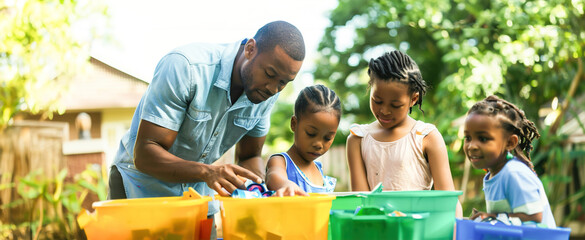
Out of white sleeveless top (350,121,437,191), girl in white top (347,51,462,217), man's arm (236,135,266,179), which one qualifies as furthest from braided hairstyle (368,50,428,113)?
man's arm (236,135,266,179)

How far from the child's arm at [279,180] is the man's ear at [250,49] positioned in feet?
1.42

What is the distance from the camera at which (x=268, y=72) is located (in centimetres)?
197

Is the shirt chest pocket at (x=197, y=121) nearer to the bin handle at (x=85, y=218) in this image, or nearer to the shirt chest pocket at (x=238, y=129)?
the shirt chest pocket at (x=238, y=129)

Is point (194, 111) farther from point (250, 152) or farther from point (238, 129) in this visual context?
point (250, 152)

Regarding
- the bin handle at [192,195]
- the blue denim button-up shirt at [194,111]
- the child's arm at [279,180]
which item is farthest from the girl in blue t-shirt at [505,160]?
the blue denim button-up shirt at [194,111]

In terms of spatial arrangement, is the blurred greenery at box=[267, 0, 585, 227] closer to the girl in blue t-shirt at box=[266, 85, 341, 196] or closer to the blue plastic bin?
the girl in blue t-shirt at box=[266, 85, 341, 196]

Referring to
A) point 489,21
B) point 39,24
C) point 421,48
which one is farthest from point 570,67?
point 39,24

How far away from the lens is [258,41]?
6.81 ft

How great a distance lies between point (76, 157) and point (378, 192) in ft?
21.4

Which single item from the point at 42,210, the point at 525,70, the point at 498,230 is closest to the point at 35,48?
the point at 42,210

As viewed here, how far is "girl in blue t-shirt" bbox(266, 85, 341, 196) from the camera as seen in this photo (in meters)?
2.18

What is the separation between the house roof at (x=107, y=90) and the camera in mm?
7637

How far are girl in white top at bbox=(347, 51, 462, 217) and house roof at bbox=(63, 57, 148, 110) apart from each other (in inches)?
229

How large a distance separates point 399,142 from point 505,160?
1.78 ft
